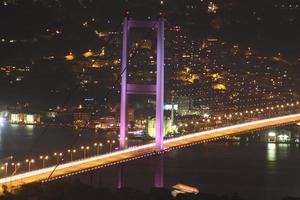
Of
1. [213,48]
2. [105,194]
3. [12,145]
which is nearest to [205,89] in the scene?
[213,48]

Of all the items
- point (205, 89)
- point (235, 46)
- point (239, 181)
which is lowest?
point (239, 181)

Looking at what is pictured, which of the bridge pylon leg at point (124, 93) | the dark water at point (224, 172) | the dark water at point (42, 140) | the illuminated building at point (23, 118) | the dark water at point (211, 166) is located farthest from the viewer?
the illuminated building at point (23, 118)

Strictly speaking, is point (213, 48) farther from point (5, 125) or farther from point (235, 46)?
point (5, 125)

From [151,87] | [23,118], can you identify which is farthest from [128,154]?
[23,118]

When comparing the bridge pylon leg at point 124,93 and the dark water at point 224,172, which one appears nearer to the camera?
the bridge pylon leg at point 124,93

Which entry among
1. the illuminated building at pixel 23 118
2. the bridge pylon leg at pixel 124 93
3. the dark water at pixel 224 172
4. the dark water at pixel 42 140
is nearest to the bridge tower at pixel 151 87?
the bridge pylon leg at pixel 124 93

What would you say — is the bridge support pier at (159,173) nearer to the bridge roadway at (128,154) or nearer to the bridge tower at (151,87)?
the bridge roadway at (128,154)

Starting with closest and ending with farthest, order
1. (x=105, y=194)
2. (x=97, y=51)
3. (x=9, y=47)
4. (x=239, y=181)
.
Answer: (x=105, y=194)
(x=239, y=181)
(x=9, y=47)
(x=97, y=51)
